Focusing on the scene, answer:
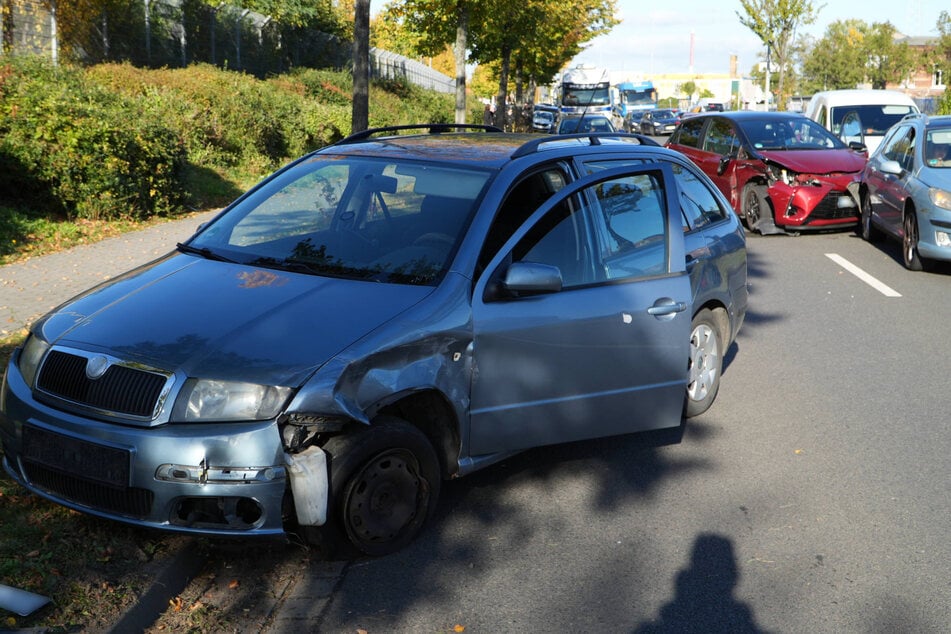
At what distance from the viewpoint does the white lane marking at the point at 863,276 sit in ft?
35.4

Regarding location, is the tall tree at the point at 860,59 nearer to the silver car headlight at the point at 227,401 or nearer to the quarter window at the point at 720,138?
the quarter window at the point at 720,138

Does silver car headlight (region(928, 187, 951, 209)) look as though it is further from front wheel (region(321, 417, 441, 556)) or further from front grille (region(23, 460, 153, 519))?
front grille (region(23, 460, 153, 519))

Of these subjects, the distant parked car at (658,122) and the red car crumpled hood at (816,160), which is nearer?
the red car crumpled hood at (816,160)

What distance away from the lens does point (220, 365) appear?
395 centimetres

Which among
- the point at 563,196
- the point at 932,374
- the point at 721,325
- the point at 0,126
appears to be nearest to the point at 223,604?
the point at 563,196

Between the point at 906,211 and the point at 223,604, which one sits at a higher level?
the point at 906,211

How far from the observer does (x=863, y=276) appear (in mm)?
11766

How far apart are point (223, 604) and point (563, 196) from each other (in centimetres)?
257

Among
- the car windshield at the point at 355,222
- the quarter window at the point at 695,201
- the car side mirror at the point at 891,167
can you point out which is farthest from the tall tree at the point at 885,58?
the car windshield at the point at 355,222

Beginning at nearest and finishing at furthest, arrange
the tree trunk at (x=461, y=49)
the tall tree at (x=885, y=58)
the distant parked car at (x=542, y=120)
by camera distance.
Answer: the tree trunk at (x=461, y=49)
the distant parked car at (x=542, y=120)
the tall tree at (x=885, y=58)

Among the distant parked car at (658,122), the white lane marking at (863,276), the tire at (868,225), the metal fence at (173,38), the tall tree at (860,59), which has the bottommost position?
the white lane marking at (863,276)

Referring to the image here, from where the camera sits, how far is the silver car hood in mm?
3982

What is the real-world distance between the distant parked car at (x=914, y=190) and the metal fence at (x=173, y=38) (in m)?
14.6

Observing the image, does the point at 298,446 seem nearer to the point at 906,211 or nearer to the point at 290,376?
the point at 290,376
